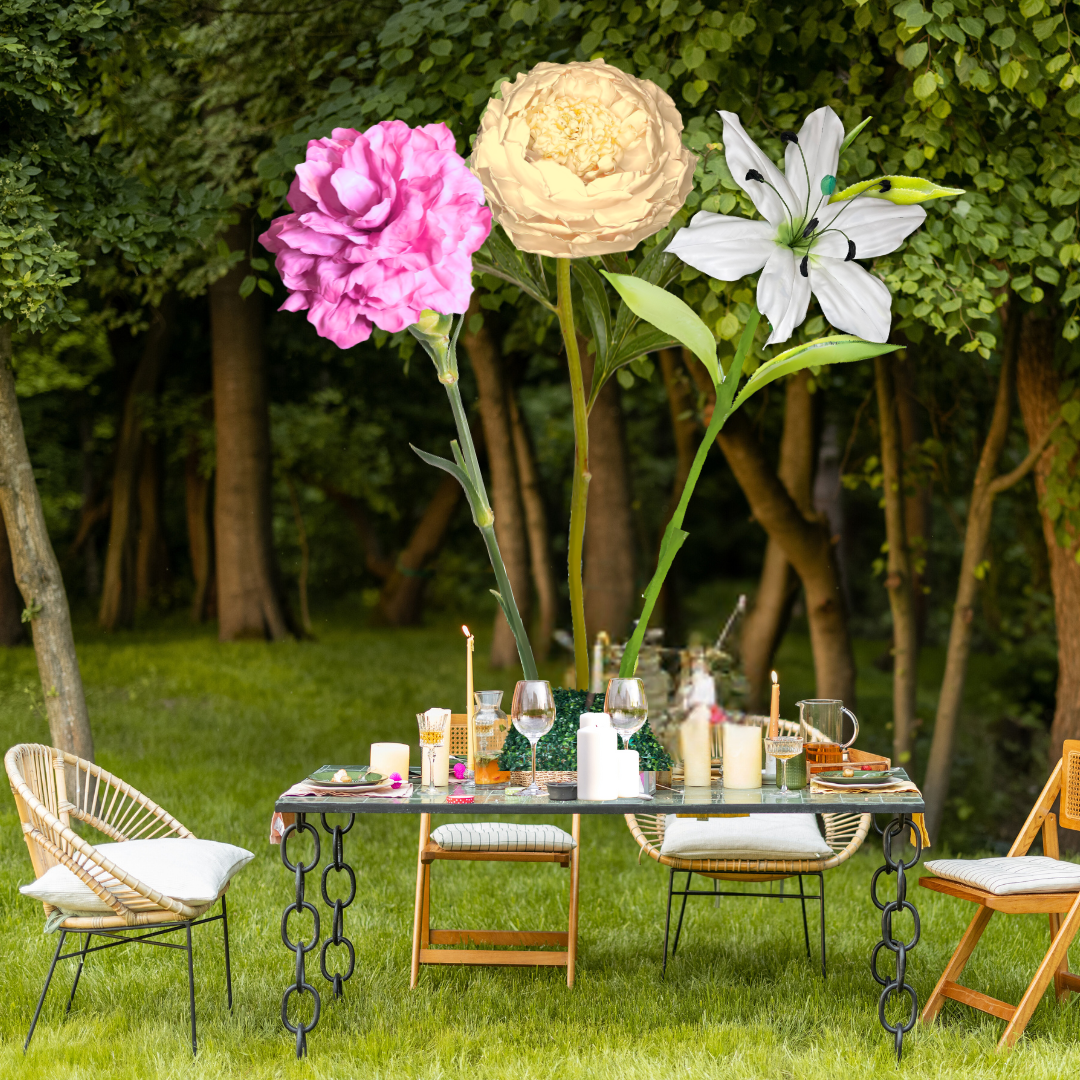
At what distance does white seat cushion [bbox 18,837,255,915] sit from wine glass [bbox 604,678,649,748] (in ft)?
3.74

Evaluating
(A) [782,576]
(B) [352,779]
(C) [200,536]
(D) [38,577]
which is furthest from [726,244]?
(C) [200,536]

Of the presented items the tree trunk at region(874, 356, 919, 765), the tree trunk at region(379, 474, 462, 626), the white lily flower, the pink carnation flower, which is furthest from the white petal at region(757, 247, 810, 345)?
the tree trunk at region(379, 474, 462, 626)

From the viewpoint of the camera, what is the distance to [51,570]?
562cm

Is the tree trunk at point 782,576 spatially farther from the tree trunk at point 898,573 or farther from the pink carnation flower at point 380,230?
the pink carnation flower at point 380,230

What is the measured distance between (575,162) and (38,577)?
3297mm

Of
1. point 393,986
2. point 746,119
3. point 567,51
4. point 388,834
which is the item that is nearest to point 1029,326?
point 746,119

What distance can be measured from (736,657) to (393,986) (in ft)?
19.1

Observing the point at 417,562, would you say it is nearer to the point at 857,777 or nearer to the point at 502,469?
the point at 502,469

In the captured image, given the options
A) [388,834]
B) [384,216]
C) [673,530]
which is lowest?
[388,834]

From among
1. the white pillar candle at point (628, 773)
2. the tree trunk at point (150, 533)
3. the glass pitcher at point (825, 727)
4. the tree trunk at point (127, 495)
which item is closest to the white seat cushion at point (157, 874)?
the white pillar candle at point (628, 773)

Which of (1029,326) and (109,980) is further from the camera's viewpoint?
(1029,326)

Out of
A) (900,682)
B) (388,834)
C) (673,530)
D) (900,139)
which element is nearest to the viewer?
(673,530)

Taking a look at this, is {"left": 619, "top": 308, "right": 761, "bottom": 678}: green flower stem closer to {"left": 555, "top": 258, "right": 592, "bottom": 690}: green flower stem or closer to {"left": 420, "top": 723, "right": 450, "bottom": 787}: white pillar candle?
{"left": 555, "top": 258, "right": 592, "bottom": 690}: green flower stem

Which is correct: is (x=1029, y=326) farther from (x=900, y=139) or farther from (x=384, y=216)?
(x=384, y=216)
